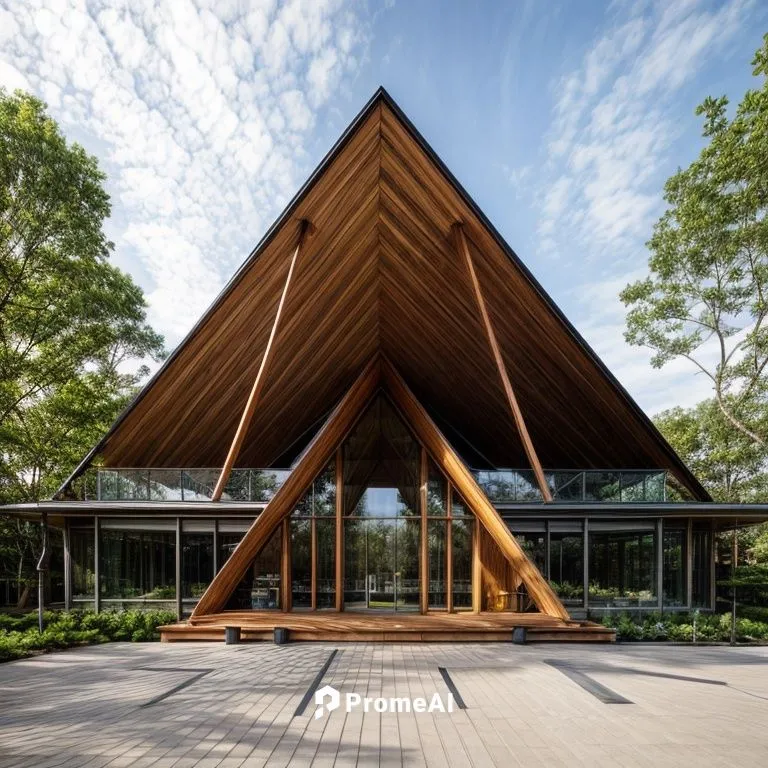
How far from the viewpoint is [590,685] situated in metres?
7.11

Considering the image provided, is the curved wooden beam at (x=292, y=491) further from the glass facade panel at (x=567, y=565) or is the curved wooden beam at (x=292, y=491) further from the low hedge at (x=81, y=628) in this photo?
the glass facade panel at (x=567, y=565)

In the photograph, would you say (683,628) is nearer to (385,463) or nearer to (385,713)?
(385,463)

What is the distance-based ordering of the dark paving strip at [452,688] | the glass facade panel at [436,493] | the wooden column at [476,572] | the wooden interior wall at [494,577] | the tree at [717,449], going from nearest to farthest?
the dark paving strip at [452,688] → the wooden column at [476,572] → the wooden interior wall at [494,577] → the glass facade panel at [436,493] → the tree at [717,449]

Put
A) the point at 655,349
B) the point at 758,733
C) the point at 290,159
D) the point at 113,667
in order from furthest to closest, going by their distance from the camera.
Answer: the point at 655,349, the point at 290,159, the point at 113,667, the point at 758,733

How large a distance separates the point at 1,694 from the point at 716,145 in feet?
80.6

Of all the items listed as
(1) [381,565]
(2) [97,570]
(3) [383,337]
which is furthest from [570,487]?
(2) [97,570]

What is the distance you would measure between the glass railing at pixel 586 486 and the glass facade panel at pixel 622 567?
1.21 meters

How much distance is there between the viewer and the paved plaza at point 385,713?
4754mm

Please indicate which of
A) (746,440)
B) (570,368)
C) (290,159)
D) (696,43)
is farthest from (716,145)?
(290,159)

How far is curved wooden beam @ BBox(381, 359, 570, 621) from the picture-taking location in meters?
11.0

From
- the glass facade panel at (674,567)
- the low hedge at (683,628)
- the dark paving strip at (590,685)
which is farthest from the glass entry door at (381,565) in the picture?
the glass facade panel at (674,567)

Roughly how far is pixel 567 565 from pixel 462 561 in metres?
3.78

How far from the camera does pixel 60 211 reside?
1564 cm

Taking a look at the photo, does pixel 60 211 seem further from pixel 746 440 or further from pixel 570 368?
pixel 746 440
